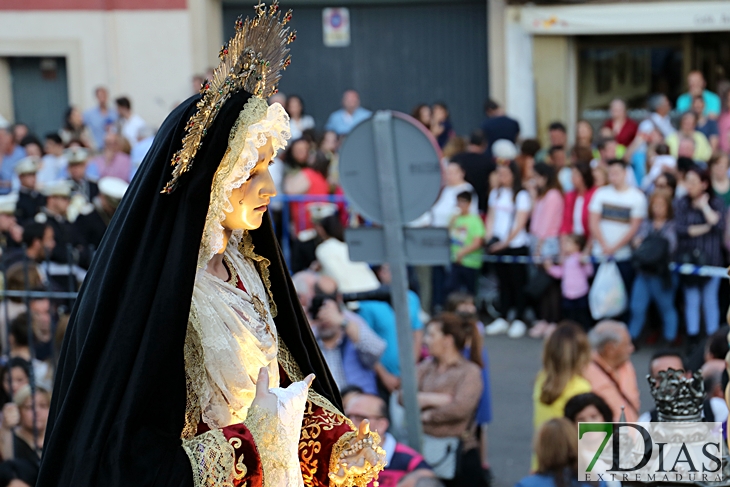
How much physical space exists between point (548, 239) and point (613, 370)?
147 inches

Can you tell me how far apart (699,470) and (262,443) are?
5.43 ft

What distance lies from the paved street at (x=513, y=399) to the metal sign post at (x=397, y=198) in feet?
5.09

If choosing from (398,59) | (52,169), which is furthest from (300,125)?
(398,59)

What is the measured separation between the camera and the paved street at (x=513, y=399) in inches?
298

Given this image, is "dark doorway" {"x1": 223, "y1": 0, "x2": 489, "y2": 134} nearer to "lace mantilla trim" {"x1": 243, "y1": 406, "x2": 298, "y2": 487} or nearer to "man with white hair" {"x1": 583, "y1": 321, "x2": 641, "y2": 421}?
"man with white hair" {"x1": 583, "y1": 321, "x2": 641, "y2": 421}

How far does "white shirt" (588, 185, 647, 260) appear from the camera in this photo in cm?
977

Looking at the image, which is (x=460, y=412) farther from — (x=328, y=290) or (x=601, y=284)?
(x=601, y=284)

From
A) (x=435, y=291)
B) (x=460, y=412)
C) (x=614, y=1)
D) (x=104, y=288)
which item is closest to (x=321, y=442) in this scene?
(x=104, y=288)

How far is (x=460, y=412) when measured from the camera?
655cm

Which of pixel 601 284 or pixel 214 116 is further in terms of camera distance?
pixel 601 284

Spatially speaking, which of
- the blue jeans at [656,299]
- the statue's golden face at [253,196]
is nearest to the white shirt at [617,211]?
the blue jeans at [656,299]

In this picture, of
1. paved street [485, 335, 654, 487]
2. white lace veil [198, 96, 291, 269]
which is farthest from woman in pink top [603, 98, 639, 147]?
white lace veil [198, 96, 291, 269]

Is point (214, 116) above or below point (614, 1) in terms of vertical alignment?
below

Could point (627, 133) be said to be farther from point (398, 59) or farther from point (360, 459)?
point (360, 459)
